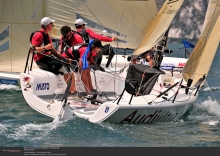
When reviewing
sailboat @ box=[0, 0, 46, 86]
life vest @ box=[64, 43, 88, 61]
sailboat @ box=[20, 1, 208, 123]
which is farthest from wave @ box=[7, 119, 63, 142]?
sailboat @ box=[0, 0, 46, 86]

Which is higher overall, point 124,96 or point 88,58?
point 88,58

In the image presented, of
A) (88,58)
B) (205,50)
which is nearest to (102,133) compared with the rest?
(88,58)

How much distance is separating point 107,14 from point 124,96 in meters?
5.64

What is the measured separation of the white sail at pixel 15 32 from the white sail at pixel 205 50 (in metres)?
5.22

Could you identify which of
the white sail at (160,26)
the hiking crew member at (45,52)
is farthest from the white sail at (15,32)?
the hiking crew member at (45,52)

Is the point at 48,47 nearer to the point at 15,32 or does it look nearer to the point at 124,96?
the point at 124,96

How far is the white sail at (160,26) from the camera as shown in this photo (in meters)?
11.1

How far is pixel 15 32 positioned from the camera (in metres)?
15.0

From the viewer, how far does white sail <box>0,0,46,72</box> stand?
1493cm

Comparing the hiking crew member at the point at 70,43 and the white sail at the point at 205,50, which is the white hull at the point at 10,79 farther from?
the white sail at the point at 205,50

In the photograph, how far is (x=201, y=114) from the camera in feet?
37.0

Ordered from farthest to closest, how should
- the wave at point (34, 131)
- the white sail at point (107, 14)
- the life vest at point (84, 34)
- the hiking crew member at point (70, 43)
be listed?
1. the white sail at point (107, 14)
2. the life vest at point (84, 34)
3. the hiking crew member at point (70, 43)
4. the wave at point (34, 131)

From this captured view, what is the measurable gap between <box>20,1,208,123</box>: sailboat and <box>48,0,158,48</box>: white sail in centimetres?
361

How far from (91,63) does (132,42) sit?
5.30 meters
